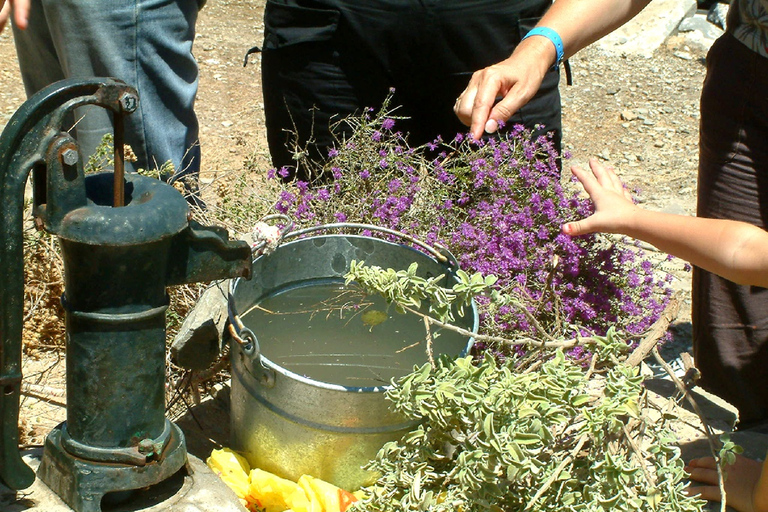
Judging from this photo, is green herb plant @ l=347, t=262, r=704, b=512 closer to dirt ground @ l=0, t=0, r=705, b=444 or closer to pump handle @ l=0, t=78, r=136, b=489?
pump handle @ l=0, t=78, r=136, b=489

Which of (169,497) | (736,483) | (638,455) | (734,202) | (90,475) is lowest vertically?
(736,483)

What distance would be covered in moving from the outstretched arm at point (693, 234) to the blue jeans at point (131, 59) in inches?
55.0

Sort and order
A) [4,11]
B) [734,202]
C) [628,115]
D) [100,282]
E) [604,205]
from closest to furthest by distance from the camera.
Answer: [100,282] → [604,205] → [734,202] → [4,11] → [628,115]

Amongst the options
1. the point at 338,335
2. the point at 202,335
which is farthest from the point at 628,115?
the point at 202,335

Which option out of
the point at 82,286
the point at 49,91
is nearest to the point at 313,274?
the point at 82,286

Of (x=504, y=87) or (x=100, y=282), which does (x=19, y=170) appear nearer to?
(x=100, y=282)

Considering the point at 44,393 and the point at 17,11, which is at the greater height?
the point at 17,11

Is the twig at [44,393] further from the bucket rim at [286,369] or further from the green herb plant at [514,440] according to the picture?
the green herb plant at [514,440]

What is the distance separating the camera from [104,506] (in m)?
1.60

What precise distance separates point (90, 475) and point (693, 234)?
148 cm

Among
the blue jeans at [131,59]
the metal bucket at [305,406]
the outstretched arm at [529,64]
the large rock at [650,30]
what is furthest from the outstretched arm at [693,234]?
the large rock at [650,30]

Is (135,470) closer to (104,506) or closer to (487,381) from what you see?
(104,506)

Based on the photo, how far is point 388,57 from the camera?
2791mm

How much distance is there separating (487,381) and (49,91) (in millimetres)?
947
